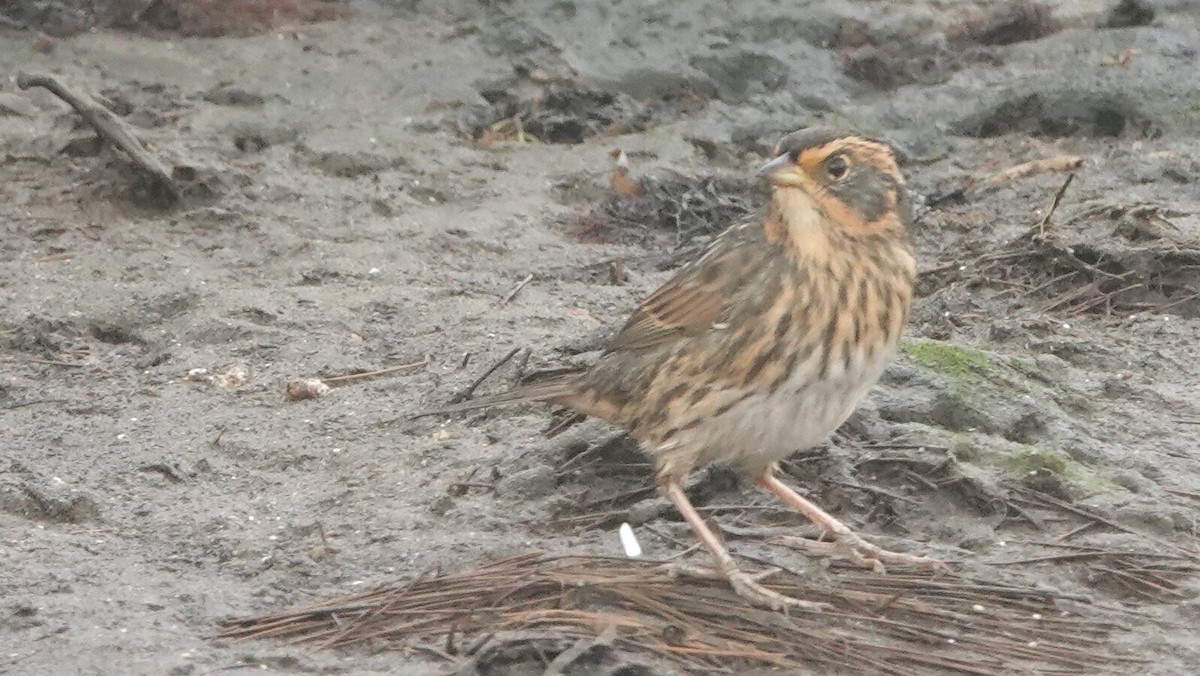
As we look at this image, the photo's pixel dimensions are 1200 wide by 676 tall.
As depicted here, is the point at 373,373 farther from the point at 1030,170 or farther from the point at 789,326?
the point at 1030,170

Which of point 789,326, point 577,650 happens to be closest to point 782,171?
point 789,326

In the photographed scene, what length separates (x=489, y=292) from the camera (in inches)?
286

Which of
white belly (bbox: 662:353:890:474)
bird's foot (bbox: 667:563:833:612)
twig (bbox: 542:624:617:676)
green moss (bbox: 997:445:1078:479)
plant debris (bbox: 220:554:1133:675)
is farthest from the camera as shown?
green moss (bbox: 997:445:1078:479)

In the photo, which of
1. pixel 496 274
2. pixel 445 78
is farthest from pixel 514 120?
pixel 496 274

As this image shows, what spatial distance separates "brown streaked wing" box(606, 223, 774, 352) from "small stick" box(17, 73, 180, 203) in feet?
12.6

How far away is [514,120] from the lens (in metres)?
9.34

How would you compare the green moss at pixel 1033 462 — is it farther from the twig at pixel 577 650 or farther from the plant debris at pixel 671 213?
the plant debris at pixel 671 213

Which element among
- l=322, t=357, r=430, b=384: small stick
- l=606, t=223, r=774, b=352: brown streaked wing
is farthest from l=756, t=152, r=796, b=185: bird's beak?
l=322, t=357, r=430, b=384: small stick

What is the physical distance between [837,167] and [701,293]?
0.52m

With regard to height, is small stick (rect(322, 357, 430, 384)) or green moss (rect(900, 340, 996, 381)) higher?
green moss (rect(900, 340, 996, 381))

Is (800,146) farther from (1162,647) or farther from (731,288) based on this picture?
(1162,647)

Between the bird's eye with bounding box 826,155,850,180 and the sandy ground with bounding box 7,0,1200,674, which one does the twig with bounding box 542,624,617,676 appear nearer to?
the sandy ground with bounding box 7,0,1200,674

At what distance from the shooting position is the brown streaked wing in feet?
14.8

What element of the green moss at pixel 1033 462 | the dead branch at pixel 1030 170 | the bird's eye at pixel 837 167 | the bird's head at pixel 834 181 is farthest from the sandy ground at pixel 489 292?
the bird's eye at pixel 837 167
